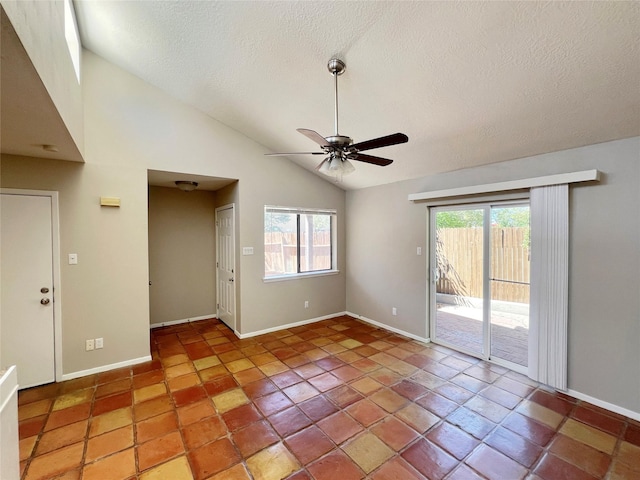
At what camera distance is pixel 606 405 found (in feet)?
8.28

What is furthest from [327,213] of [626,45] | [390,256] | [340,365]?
[626,45]

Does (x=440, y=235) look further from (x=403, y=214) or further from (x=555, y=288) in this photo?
(x=555, y=288)

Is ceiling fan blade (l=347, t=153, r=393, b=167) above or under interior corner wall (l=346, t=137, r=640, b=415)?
above

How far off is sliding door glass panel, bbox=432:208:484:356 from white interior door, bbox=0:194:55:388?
4.77m

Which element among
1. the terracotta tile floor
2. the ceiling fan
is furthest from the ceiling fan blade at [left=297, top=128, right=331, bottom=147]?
the terracotta tile floor

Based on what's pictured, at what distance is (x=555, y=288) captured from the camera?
2.79 meters

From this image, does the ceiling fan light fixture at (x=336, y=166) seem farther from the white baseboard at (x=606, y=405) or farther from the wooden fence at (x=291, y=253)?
the white baseboard at (x=606, y=405)

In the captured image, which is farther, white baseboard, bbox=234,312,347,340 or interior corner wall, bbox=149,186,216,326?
interior corner wall, bbox=149,186,216,326

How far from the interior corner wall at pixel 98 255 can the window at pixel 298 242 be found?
1.80 meters

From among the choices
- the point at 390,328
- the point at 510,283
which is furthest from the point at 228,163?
the point at 510,283

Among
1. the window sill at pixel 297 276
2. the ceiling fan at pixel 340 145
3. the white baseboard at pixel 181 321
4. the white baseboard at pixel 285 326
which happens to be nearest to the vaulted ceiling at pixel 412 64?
the ceiling fan at pixel 340 145

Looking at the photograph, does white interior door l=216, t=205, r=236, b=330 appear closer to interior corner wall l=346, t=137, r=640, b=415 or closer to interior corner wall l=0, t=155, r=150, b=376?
interior corner wall l=0, t=155, r=150, b=376

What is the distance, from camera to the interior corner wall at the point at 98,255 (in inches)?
118

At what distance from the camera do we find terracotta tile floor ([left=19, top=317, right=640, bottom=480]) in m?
1.88
